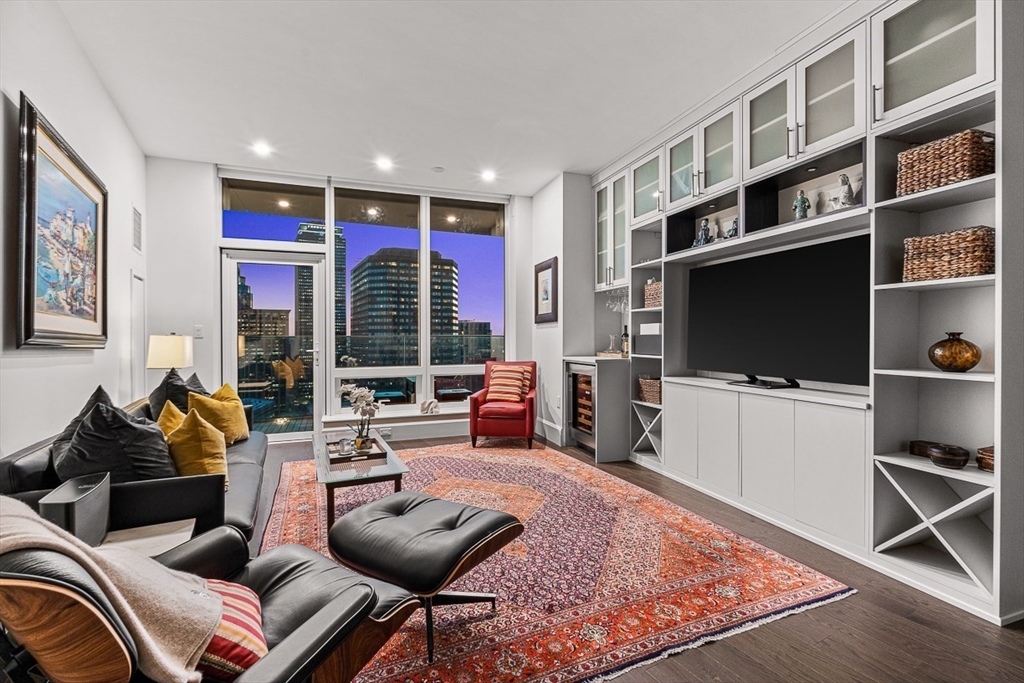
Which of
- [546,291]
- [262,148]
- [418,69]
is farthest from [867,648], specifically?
[262,148]

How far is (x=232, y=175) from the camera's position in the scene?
5.14 meters

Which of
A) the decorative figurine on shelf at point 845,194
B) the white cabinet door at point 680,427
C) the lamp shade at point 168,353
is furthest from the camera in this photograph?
the lamp shade at point 168,353

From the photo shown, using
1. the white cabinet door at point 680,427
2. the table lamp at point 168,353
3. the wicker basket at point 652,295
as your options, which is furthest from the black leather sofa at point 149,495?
the wicker basket at point 652,295

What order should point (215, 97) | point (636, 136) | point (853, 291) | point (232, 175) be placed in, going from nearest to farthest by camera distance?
point (853, 291), point (215, 97), point (636, 136), point (232, 175)

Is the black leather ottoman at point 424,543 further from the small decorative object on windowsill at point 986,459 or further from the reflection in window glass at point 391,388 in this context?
the reflection in window glass at point 391,388

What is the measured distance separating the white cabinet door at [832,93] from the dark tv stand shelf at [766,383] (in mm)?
1415

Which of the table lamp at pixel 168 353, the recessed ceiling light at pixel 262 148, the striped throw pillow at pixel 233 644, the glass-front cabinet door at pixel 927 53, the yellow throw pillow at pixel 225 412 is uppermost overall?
the recessed ceiling light at pixel 262 148

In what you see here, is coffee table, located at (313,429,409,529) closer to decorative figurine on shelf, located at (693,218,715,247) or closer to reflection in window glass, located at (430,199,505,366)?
decorative figurine on shelf, located at (693,218,715,247)

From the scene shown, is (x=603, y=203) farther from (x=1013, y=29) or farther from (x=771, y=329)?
(x=1013, y=29)

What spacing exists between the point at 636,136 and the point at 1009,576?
12.1 feet

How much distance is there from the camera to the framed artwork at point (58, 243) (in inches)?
86.4

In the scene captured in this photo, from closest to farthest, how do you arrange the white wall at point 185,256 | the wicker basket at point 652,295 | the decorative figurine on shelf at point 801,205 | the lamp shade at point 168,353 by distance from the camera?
the decorative figurine on shelf at point 801,205 → the lamp shade at point 168,353 → the wicker basket at point 652,295 → the white wall at point 185,256

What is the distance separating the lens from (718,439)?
3.50 meters

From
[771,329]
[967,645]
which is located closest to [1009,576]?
[967,645]
